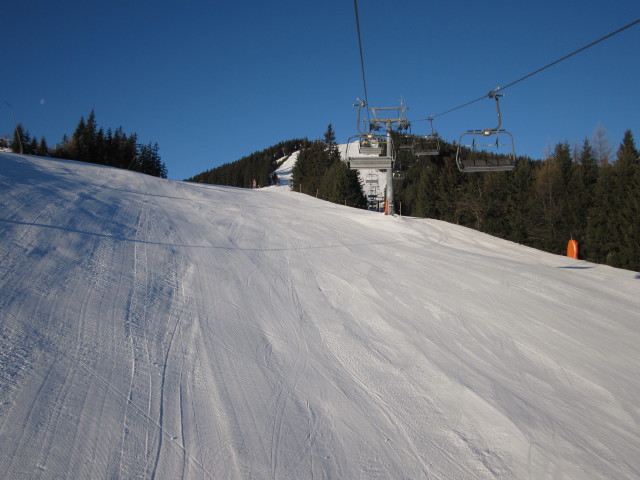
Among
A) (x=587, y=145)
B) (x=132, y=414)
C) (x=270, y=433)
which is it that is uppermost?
(x=587, y=145)

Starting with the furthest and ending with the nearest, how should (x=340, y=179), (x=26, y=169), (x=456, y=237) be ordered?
(x=340, y=179) → (x=456, y=237) → (x=26, y=169)

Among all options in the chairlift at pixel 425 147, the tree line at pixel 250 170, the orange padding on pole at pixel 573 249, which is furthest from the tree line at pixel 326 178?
the tree line at pixel 250 170

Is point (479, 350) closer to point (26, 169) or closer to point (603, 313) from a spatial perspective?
point (603, 313)

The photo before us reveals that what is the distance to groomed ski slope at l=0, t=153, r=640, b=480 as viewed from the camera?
396cm

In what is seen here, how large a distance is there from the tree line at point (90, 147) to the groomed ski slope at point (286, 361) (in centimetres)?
3830

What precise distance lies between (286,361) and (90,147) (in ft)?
158

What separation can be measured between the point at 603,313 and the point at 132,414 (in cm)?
931

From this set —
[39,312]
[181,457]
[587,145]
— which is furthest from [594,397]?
[587,145]

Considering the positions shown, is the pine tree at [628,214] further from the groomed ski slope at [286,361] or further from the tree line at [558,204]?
the groomed ski slope at [286,361]

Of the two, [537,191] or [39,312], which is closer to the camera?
[39,312]

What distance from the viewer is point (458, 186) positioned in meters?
28.8

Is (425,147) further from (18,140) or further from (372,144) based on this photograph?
(18,140)

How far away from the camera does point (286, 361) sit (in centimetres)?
559

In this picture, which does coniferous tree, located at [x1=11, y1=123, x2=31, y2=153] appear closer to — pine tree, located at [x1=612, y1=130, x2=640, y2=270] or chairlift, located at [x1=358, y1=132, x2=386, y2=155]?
chairlift, located at [x1=358, y1=132, x2=386, y2=155]
